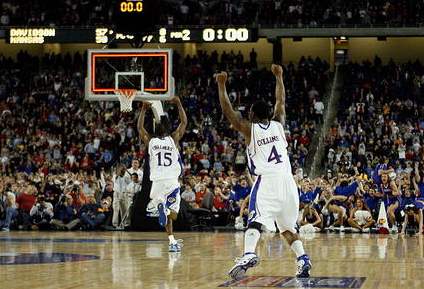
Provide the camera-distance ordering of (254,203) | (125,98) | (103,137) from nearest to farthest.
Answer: (254,203), (125,98), (103,137)

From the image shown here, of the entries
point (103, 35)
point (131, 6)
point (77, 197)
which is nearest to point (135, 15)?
point (131, 6)

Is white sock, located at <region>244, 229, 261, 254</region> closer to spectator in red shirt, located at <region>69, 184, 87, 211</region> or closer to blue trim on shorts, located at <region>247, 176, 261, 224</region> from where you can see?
blue trim on shorts, located at <region>247, 176, 261, 224</region>

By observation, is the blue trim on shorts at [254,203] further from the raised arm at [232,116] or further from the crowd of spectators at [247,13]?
the crowd of spectators at [247,13]

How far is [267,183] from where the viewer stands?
9789 mm

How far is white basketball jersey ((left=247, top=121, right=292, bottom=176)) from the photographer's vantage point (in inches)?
388

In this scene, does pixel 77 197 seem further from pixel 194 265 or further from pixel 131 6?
pixel 194 265

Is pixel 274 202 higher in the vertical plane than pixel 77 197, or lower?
higher

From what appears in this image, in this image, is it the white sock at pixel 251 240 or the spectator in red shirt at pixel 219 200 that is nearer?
the white sock at pixel 251 240

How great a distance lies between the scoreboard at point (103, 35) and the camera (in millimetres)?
32906

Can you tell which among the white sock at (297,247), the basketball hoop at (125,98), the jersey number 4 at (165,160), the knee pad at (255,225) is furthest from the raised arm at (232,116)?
the basketball hoop at (125,98)

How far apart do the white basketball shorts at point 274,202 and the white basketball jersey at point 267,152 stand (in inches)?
3.7

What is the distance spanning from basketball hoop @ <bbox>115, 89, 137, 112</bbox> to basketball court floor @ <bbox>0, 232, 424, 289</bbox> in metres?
6.23

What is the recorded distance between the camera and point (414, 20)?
116 feet

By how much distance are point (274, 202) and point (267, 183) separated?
0.22 metres
